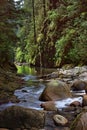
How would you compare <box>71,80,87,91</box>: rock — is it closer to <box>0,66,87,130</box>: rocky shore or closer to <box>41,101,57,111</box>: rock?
<box>0,66,87,130</box>: rocky shore

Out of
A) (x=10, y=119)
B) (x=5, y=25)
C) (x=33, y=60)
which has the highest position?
(x=5, y=25)

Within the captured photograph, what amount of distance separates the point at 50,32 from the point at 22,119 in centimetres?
2211

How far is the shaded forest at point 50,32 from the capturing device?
1210cm

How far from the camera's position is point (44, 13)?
Result: 104 feet

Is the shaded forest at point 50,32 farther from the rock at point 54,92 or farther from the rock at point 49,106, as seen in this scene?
the rock at point 49,106

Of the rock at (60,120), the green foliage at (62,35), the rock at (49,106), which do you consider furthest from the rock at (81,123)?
the green foliage at (62,35)

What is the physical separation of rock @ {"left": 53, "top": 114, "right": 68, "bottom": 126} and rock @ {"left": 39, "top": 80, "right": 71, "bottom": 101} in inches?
92.4

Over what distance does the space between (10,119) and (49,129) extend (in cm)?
101

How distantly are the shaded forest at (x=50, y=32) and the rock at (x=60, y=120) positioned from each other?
5354 millimetres

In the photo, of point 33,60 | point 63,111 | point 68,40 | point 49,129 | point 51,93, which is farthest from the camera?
point 33,60

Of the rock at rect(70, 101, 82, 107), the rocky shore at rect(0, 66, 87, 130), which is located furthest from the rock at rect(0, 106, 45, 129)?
the rock at rect(70, 101, 82, 107)

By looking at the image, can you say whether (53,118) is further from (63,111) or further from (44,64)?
(44,64)

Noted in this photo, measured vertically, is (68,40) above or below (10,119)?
below

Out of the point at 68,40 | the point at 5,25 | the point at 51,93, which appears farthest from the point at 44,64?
the point at 51,93
